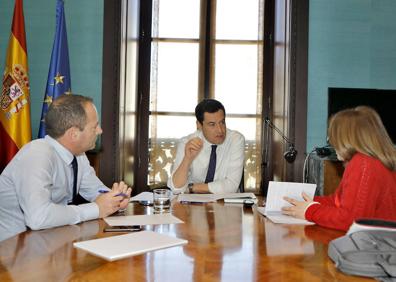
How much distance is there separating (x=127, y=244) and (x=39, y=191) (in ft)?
1.54

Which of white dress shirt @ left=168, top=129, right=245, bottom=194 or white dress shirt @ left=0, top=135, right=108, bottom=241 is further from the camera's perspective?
white dress shirt @ left=168, top=129, right=245, bottom=194

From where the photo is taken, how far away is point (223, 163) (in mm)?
2807

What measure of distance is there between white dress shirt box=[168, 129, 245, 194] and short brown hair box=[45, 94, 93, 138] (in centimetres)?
97

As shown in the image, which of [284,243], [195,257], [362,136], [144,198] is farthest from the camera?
[144,198]

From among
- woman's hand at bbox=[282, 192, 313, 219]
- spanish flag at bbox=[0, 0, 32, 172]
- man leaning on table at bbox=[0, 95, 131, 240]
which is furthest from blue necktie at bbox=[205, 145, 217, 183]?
spanish flag at bbox=[0, 0, 32, 172]

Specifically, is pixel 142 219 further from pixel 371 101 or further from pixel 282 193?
pixel 371 101

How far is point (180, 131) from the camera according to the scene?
16.8ft

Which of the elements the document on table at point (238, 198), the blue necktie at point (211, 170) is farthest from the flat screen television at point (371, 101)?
the document on table at point (238, 198)

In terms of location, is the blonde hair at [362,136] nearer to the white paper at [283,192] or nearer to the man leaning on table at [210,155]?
the white paper at [283,192]

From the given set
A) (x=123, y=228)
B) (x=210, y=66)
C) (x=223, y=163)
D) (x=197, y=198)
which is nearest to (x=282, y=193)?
(x=197, y=198)

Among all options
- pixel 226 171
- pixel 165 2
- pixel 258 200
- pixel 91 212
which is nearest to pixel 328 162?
pixel 226 171

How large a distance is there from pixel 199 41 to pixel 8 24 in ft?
6.87

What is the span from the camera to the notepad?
1076 millimetres

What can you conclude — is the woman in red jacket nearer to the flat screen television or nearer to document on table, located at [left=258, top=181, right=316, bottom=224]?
document on table, located at [left=258, top=181, right=316, bottom=224]
